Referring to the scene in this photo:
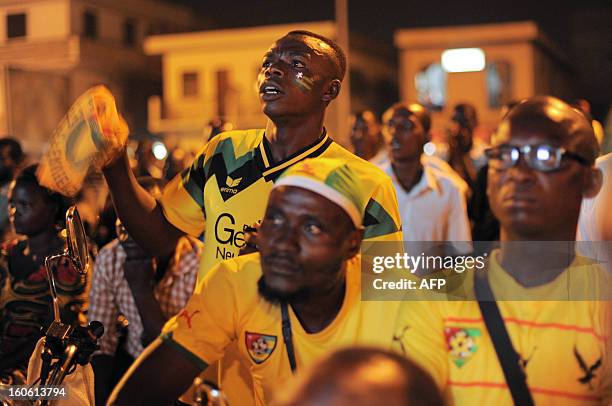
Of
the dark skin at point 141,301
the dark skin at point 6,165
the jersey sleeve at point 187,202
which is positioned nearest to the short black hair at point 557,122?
the jersey sleeve at point 187,202

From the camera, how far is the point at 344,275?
3.67 metres

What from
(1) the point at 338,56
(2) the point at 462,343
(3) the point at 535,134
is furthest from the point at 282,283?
(1) the point at 338,56

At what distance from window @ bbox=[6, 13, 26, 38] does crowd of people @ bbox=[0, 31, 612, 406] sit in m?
38.3

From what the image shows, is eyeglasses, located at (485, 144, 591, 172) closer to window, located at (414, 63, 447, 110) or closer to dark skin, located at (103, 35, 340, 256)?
dark skin, located at (103, 35, 340, 256)

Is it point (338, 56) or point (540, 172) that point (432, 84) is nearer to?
point (338, 56)

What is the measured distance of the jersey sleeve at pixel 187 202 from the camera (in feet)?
16.1

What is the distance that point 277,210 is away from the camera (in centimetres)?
350

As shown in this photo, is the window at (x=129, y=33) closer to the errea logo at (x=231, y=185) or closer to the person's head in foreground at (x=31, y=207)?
the person's head in foreground at (x=31, y=207)

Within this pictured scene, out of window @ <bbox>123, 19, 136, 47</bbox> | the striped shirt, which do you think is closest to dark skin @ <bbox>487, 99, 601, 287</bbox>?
the striped shirt

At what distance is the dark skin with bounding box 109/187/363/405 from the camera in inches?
136

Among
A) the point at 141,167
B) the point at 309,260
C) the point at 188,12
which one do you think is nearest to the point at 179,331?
the point at 309,260

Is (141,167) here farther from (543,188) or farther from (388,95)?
(388,95)

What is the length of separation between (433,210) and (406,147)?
1.86 ft

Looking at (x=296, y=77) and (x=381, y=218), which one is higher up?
(x=296, y=77)
